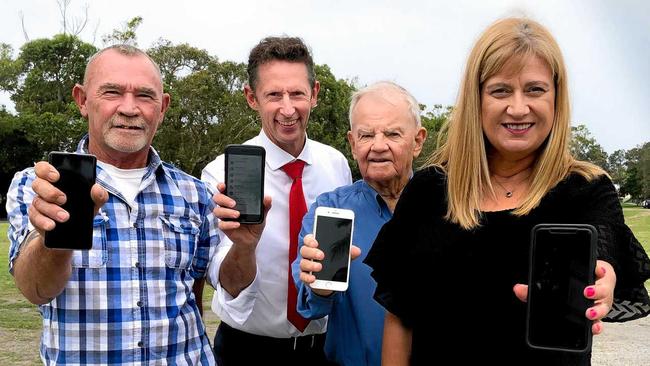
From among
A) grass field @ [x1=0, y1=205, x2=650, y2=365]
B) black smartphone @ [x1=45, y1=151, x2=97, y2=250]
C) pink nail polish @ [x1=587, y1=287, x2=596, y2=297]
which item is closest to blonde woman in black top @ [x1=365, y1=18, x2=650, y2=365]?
pink nail polish @ [x1=587, y1=287, x2=596, y2=297]

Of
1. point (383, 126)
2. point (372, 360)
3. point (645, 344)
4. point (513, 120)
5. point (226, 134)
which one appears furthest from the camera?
point (226, 134)

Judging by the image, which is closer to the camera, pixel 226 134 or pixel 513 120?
pixel 513 120

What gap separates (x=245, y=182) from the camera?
3.19 metres

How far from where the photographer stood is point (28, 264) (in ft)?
9.54

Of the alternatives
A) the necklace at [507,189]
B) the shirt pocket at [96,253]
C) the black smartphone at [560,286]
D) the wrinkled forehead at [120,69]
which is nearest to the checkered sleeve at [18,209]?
the shirt pocket at [96,253]

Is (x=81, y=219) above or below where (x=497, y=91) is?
below

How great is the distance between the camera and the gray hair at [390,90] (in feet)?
11.9

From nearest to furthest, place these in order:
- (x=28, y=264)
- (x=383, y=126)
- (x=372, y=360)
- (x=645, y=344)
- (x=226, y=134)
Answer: (x=28, y=264)
(x=372, y=360)
(x=383, y=126)
(x=645, y=344)
(x=226, y=134)

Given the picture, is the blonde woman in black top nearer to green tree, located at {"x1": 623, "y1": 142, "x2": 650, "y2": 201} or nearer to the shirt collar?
the shirt collar

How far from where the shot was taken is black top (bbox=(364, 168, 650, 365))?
2.44 m

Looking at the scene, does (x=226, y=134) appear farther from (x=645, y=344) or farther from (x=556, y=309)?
(x=556, y=309)

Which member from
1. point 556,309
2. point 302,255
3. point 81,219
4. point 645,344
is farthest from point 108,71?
point 645,344

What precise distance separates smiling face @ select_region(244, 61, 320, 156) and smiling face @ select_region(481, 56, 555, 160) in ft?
5.85

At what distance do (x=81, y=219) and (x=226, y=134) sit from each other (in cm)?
3251
